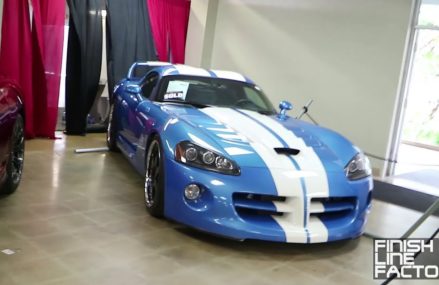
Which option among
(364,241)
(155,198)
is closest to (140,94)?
(155,198)

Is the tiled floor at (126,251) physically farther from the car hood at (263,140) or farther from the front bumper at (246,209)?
the car hood at (263,140)

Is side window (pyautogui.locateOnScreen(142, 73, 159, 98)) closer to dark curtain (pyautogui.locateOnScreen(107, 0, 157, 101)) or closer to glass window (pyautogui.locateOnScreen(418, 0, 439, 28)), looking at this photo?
dark curtain (pyautogui.locateOnScreen(107, 0, 157, 101))

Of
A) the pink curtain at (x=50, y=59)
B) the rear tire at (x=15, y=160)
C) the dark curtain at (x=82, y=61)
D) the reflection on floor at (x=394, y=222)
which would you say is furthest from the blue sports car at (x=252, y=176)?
the dark curtain at (x=82, y=61)

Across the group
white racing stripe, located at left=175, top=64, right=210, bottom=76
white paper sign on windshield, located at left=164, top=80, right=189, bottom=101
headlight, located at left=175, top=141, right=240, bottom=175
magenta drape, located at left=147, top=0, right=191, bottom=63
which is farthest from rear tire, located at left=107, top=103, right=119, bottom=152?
magenta drape, located at left=147, top=0, right=191, bottom=63

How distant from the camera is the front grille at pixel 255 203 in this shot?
2.99 m

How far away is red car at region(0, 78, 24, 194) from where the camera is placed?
323 cm

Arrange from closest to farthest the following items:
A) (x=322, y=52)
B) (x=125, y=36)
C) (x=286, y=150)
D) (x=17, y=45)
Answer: (x=286, y=150) → (x=17, y=45) → (x=125, y=36) → (x=322, y=52)

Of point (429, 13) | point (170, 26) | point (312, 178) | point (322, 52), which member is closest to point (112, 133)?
point (312, 178)

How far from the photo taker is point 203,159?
10.2 feet

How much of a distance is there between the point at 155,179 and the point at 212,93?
120 cm

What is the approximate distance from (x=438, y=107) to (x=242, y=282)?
650 cm

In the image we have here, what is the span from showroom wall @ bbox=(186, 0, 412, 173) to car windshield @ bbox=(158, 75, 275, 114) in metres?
2.64

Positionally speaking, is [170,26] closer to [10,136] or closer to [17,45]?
[17,45]

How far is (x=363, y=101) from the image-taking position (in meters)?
6.73
